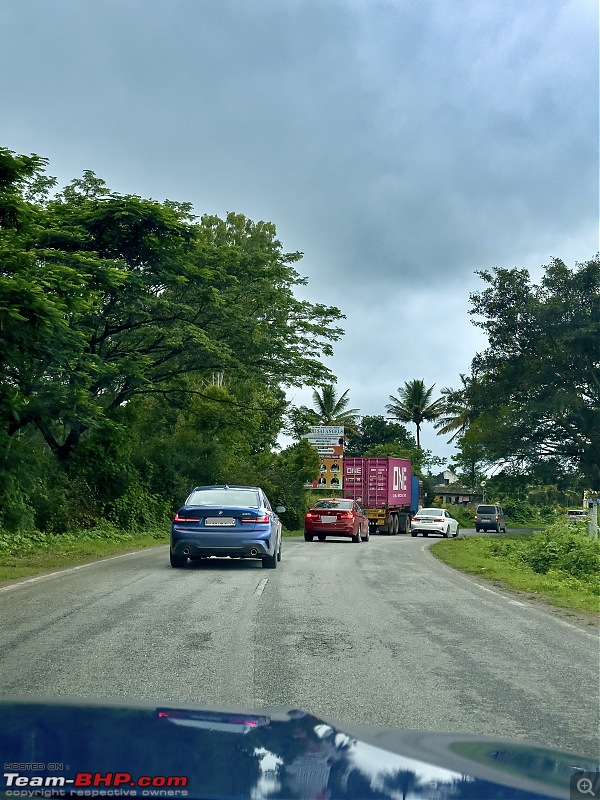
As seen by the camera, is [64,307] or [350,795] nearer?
[350,795]

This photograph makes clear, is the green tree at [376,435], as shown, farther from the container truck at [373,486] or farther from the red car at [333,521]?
the red car at [333,521]

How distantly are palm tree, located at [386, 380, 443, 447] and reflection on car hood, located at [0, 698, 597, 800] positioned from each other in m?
84.9

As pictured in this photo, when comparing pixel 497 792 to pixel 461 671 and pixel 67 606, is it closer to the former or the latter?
pixel 461 671

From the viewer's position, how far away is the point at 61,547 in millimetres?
24000

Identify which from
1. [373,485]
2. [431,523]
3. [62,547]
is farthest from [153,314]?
[431,523]

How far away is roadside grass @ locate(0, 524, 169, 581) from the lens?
18.2 meters

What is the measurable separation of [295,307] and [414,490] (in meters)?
21.6

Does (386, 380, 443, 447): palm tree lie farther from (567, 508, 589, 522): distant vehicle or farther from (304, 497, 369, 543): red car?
(304, 497, 369, 543): red car

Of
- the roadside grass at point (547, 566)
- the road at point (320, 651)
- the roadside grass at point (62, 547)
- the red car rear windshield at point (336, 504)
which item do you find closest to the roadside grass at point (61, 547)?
the roadside grass at point (62, 547)

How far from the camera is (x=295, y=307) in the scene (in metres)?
34.1

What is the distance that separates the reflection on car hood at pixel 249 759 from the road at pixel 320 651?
7.36 feet

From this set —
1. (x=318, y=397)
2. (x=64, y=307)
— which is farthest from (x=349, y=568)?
(x=318, y=397)

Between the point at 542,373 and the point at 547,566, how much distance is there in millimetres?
27668

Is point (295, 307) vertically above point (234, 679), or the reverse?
point (295, 307)
